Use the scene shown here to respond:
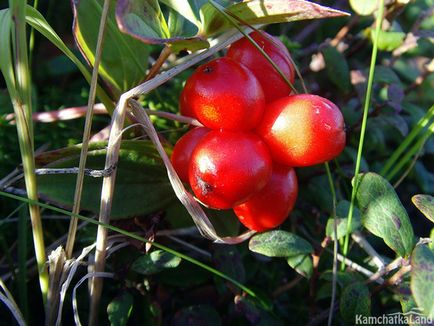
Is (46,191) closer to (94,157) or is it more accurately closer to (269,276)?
(94,157)

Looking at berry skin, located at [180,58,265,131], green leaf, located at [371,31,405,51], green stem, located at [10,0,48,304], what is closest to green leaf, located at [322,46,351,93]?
green leaf, located at [371,31,405,51]

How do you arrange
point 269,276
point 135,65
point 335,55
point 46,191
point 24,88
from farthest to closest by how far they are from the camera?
point 335,55
point 269,276
point 135,65
point 46,191
point 24,88

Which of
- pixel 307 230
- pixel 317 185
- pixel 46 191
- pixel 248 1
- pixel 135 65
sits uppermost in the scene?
pixel 248 1

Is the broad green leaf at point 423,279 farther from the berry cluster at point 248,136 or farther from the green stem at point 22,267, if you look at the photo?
the green stem at point 22,267

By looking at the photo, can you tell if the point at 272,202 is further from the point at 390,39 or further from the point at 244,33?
the point at 390,39

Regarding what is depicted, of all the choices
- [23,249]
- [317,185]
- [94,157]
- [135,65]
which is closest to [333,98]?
[317,185]

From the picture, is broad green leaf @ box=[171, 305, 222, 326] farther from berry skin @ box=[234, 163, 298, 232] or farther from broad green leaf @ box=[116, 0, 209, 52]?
broad green leaf @ box=[116, 0, 209, 52]

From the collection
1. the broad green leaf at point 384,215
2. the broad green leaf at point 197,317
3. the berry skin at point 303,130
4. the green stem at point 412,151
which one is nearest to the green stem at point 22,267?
the broad green leaf at point 197,317
